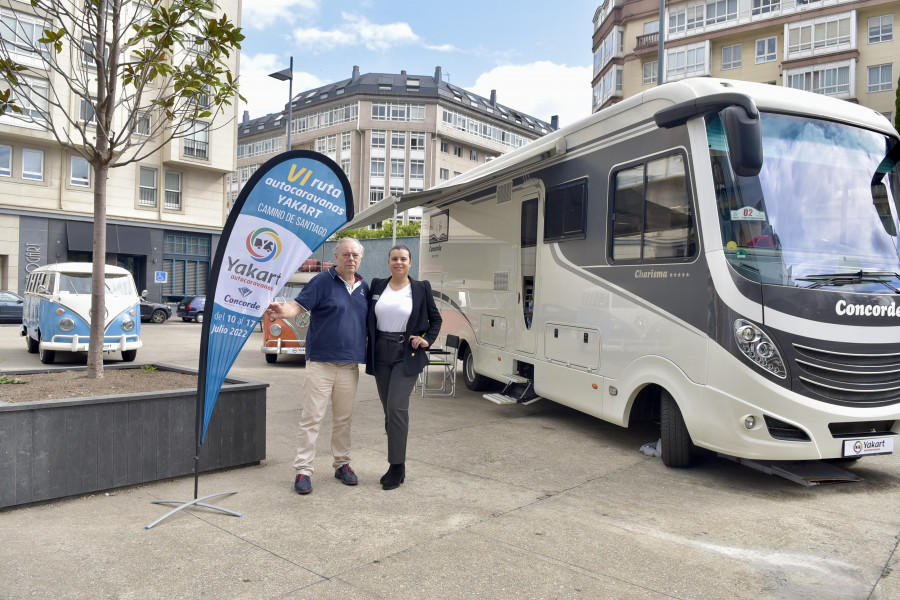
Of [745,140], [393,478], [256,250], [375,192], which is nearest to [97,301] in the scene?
[256,250]

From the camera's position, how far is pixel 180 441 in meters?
5.18

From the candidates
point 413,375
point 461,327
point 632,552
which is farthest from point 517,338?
point 632,552

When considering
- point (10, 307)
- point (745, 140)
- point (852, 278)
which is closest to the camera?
point (745, 140)

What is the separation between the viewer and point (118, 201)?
100ft

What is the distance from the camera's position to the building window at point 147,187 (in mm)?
31578

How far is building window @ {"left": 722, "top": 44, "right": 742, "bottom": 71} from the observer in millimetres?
38906

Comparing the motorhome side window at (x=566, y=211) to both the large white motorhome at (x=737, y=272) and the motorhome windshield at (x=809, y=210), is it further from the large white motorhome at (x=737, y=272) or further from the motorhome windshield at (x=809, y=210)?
the motorhome windshield at (x=809, y=210)

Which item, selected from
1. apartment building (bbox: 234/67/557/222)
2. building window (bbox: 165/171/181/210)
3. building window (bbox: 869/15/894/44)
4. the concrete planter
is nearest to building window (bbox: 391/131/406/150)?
apartment building (bbox: 234/67/557/222)

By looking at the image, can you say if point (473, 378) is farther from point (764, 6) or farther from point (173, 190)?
point (764, 6)

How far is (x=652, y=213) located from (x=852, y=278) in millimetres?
1627

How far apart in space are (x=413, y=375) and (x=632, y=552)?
6.50ft

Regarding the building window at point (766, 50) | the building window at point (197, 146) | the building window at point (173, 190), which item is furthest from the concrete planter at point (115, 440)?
the building window at point (766, 50)

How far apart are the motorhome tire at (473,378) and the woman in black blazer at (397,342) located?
4705 millimetres

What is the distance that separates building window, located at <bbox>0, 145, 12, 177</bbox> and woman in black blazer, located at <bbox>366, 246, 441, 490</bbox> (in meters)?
28.7
